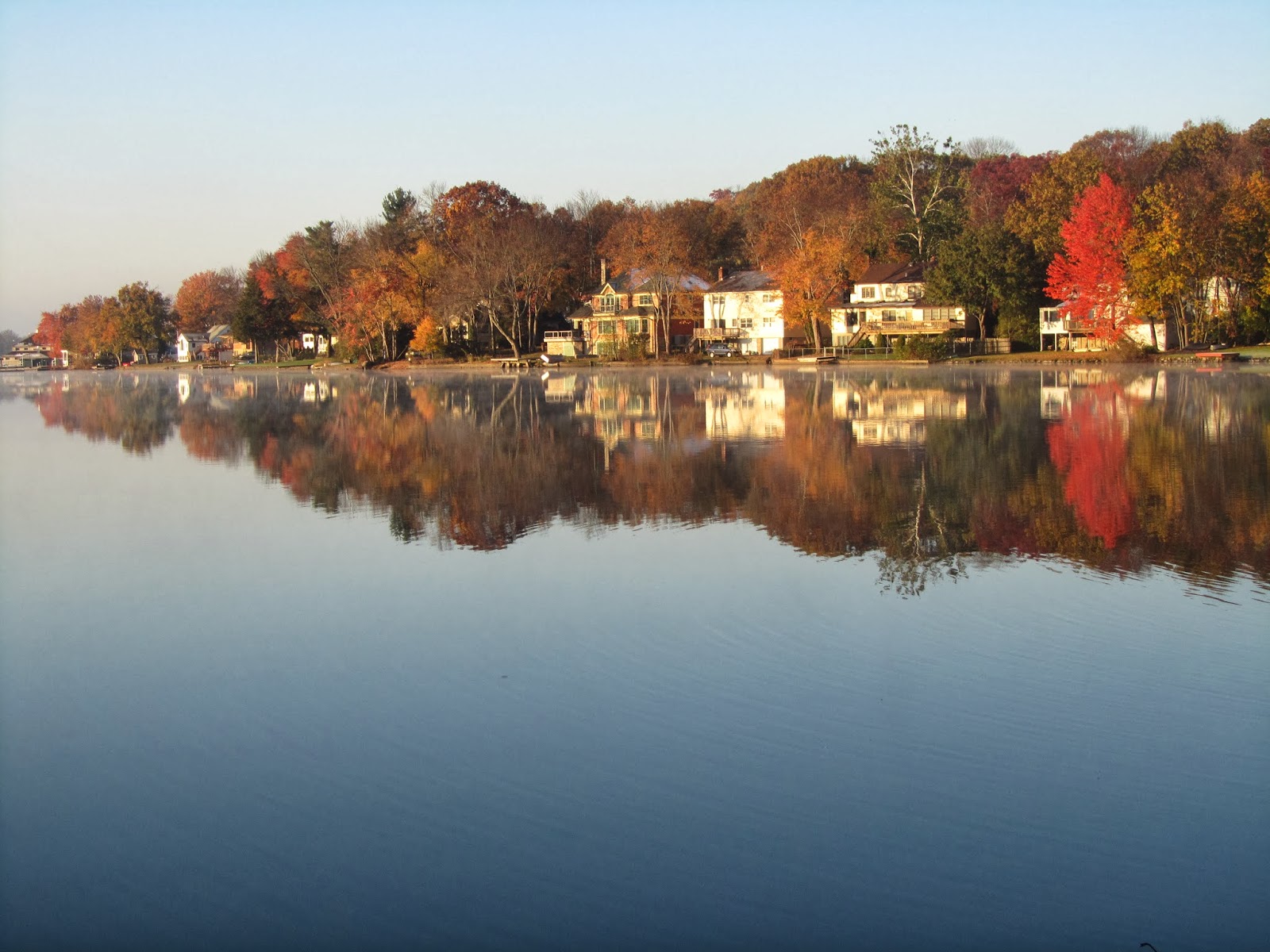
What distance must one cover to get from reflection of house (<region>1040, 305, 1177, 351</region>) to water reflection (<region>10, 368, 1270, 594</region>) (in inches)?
819

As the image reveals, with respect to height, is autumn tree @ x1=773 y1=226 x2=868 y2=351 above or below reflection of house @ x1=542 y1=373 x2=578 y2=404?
above

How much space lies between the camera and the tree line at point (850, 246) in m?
64.8

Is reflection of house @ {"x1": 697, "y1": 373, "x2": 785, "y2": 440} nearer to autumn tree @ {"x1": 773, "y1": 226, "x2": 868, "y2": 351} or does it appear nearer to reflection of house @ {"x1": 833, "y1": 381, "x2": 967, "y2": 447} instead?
reflection of house @ {"x1": 833, "y1": 381, "x2": 967, "y2": 447}

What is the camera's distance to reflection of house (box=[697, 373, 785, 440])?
2939 centimetres

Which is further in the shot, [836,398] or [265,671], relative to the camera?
[836,398]

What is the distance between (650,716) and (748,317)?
88.3 meters

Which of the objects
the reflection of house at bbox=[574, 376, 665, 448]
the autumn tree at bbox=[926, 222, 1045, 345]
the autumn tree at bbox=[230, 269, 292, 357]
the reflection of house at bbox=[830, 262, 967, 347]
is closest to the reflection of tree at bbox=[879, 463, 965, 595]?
the reflection of house at bbox=[574, 376, 665, 448]

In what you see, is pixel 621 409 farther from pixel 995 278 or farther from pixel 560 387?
pixel 995 278

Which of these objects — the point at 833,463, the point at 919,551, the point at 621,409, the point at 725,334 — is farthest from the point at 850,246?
the point at 919,551

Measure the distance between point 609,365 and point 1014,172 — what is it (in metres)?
40.2

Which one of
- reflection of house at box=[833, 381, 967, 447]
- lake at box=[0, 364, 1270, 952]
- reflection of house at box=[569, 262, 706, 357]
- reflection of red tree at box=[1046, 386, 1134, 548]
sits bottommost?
lake at box=[0, 364, 1270, 952]

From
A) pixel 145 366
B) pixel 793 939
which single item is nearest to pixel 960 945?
pixel 793 939

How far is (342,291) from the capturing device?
349 ft

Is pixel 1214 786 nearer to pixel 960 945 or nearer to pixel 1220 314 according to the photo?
pixel 960 945
